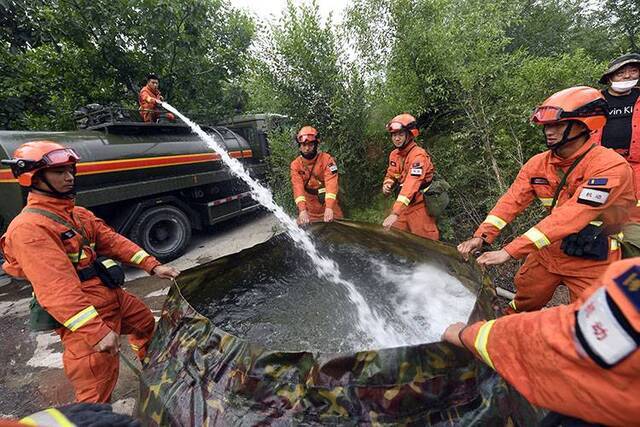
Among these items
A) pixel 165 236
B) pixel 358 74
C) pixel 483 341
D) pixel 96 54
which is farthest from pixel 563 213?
pixel 96 54

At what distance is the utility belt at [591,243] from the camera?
6.78 feet

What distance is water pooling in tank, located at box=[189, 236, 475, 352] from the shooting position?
92.4 inches

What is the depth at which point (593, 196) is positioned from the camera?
196 centimetres

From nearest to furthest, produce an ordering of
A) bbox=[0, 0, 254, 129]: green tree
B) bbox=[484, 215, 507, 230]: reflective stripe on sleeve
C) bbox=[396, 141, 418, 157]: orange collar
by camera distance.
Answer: bbox=[484, 215, 507, 230]: reflective stripe on sleeve
bbox=[396, 141, 418, 157]: orange collar
bbox=[0, 0, 254, 129]: green tree

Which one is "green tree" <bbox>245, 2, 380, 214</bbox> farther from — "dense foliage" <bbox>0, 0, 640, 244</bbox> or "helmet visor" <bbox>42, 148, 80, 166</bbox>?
"helmet visor" <bbox>42, 148, 80, 166</bbox>

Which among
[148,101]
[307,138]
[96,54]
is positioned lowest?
[307,138]

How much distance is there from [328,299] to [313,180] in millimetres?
1936

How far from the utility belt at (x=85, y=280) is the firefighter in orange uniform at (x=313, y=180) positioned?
2064 millimetres

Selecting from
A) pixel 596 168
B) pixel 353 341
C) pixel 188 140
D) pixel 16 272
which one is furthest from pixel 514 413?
pixel 188 140

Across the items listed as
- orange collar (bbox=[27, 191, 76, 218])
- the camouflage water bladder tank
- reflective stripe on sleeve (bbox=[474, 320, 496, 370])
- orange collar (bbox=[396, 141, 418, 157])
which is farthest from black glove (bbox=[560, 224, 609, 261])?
orange collar (bbox=[27, 191, 76, 218])

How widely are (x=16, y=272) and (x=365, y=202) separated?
444 centimetres

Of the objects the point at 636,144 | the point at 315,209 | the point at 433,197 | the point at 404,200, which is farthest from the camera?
the point at 315,209

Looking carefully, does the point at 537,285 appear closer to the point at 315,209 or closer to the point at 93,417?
the point at 93,417

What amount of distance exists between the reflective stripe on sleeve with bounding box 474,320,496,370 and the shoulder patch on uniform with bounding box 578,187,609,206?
136 centimetres
